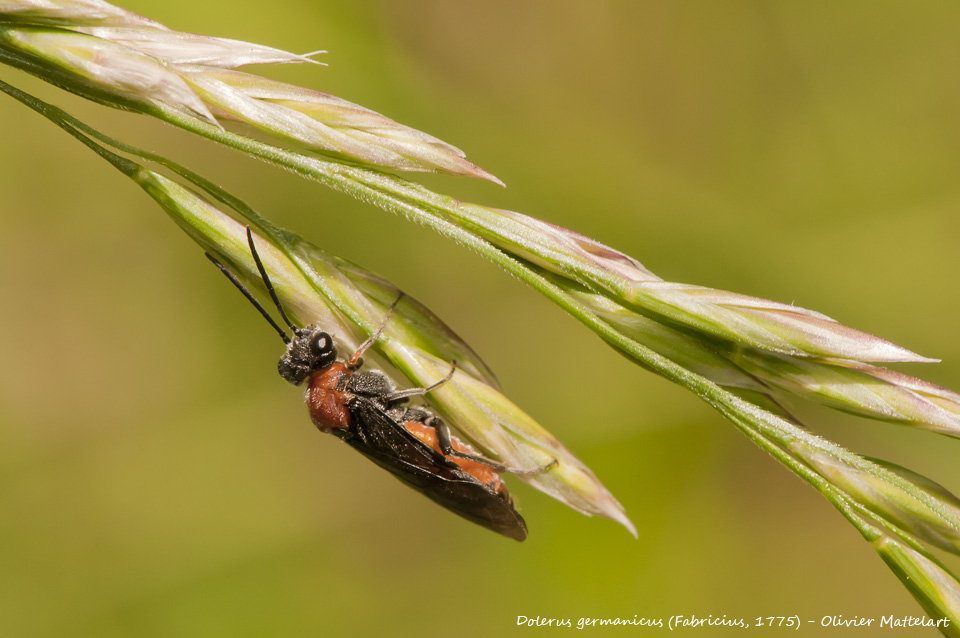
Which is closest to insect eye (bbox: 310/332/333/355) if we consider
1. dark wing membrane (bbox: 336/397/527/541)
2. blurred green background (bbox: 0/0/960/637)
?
dark wing membrane (bbox: 336/397/527/541)

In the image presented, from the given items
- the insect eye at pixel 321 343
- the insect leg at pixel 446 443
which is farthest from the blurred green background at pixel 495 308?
the insect eye at pixel 321 343

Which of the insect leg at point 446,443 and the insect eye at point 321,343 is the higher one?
the insect eye at point 321,343

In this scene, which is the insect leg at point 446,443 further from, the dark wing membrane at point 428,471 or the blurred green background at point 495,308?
the blurred green background at point 495,308

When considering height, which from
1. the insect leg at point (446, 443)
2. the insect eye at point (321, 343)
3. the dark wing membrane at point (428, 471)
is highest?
the insect eye at point (321, 343)

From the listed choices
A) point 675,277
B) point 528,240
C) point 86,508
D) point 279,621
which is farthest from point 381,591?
point 528,240

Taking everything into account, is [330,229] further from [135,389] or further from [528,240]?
[528,240]

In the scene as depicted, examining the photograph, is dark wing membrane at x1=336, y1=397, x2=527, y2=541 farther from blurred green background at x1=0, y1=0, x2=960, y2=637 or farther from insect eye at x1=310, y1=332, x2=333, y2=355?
blurred green background at x1=0, y1=0, x2=960, y2=637
